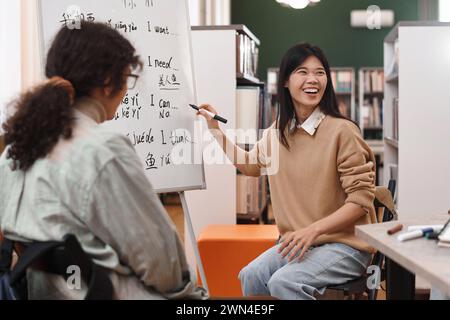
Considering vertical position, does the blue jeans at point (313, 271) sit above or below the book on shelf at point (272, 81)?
below

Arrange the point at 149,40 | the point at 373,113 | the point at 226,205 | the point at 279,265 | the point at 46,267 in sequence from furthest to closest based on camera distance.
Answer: the point at 373,113 → the point at 226,205 → the point at 149,40 → the point at 279,265 → the point at 46,267

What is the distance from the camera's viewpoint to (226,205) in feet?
11.0

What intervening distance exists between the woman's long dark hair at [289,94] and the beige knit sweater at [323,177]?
5 cm

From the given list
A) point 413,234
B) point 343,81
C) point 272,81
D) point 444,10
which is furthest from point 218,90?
point 444,10

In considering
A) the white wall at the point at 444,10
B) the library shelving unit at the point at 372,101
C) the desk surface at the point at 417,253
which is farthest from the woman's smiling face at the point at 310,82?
the library shelving unit at the point at 372,101

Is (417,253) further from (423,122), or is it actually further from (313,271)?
(423,122)

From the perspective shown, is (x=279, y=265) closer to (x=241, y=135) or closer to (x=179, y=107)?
(x=179, y=107)

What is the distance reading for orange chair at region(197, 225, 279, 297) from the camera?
116 inches

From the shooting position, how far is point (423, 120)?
11.1ft

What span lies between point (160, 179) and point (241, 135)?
1086 millimetres

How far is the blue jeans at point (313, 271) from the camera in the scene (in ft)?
6.28

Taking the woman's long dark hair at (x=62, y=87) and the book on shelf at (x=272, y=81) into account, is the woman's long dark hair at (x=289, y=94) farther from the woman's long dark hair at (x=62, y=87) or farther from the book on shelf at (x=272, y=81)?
the book on shelf at (x=272, y=81)

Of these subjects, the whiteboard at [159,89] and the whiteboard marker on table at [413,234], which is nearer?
the whiteboard marker on table at [413,234]
